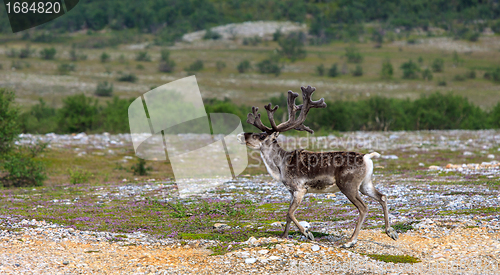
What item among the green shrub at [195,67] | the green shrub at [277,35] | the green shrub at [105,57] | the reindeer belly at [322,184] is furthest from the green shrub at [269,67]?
the reindeer belly at [322,184]

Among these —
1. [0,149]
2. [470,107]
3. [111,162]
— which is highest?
[0,149]

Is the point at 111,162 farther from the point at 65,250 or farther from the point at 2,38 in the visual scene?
the point at 2,38

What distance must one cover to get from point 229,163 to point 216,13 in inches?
6513

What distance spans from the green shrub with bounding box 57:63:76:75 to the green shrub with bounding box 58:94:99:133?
61841mm

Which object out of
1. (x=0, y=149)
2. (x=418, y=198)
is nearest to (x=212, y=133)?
(x=0, y=149)

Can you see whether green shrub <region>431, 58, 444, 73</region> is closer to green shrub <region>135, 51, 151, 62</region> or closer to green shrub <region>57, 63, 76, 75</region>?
green shrub <region>135, 51, 151, 62</region>

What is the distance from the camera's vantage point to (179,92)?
52.6 meters

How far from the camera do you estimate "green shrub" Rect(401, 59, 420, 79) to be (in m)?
106

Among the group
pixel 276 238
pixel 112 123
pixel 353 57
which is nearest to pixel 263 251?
pixel 276 238

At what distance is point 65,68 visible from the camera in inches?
4304

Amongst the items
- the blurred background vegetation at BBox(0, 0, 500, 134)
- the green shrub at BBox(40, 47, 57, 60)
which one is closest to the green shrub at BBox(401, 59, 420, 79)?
the blurred background vegetation at BBox(0, 0, 500, 134)

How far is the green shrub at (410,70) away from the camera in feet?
349

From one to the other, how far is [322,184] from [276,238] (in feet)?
5.71

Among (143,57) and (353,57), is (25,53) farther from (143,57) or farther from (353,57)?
(353,57)
